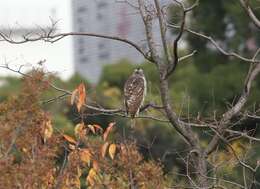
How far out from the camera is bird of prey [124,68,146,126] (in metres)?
8.50

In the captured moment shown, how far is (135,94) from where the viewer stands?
906cm

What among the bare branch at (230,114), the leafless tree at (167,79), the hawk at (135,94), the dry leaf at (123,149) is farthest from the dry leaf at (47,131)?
the hawk at (135,94)

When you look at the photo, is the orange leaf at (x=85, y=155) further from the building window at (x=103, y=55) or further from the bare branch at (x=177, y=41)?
the building window at (x=103, y=55)

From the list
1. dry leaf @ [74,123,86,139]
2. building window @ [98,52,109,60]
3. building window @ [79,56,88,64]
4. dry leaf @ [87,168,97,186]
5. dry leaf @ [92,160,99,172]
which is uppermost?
dry leaf @ [74,123,86,139]

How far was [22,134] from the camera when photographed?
6.85 metres

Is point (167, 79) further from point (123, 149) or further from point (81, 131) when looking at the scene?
point (81, 131)

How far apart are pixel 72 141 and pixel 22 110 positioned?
53cm

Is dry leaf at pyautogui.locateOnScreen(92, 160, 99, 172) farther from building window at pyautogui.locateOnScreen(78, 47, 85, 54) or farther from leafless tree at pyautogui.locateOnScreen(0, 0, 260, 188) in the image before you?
building window at pyautogui.locateOnScreen(78, 47, 85, 54)

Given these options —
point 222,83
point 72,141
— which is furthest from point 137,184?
point 222,83

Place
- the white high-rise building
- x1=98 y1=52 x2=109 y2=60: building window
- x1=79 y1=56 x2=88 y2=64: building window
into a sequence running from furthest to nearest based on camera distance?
x1=79 y1=56 x2=88 y2=64: building window
x1=98 y1=52 x2=109 y2=60: building window
the white high-rise building

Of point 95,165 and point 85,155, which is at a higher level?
point 85,155

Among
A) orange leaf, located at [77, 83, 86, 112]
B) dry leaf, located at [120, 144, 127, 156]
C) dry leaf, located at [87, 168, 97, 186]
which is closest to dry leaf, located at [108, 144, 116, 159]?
dry leaf, located at [120, 144, 127, 156]

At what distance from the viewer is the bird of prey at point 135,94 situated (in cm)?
850

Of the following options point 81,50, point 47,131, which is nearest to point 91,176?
point 47,131
